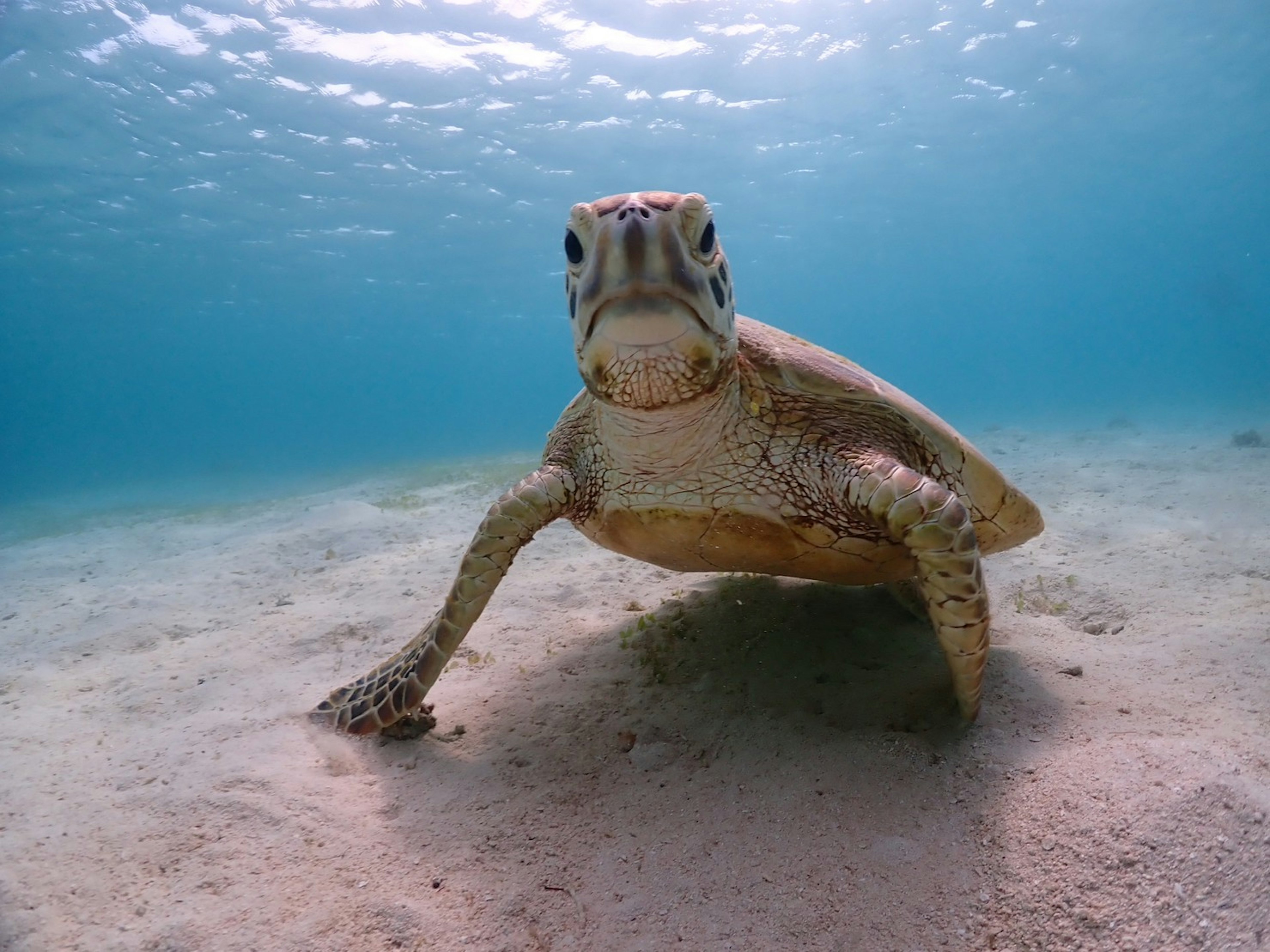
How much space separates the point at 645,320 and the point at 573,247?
0.40m

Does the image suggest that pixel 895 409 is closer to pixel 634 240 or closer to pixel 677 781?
pixel 634 240

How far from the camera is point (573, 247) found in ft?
7.18

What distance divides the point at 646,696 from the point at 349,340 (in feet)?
255

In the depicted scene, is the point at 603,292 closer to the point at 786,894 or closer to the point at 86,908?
the point at 786,894

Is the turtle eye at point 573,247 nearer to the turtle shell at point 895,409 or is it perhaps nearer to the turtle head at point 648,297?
the turtle head at point 648,297

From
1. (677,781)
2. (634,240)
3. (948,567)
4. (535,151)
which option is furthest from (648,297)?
(535,151)

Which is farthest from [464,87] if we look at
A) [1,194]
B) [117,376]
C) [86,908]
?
[117,376]

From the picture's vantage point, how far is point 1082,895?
1.57 m

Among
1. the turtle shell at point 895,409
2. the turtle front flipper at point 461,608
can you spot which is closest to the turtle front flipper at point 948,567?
the turtle shell at point 895,409

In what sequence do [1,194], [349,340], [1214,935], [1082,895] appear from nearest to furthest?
1. [1214,935]
2. [1082,895]
3. [1,194]
4. [349,340]

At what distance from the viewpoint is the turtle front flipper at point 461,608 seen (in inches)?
108

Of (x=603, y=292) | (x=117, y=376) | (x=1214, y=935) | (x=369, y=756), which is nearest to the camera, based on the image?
(x=1214, y=935)

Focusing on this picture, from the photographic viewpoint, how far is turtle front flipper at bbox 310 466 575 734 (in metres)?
2.74

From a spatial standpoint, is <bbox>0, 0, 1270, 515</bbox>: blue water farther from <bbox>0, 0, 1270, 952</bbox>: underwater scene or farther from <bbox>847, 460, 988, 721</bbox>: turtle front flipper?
<bbox>847, 460, 988, 721</bbox>: turtle front flipper
